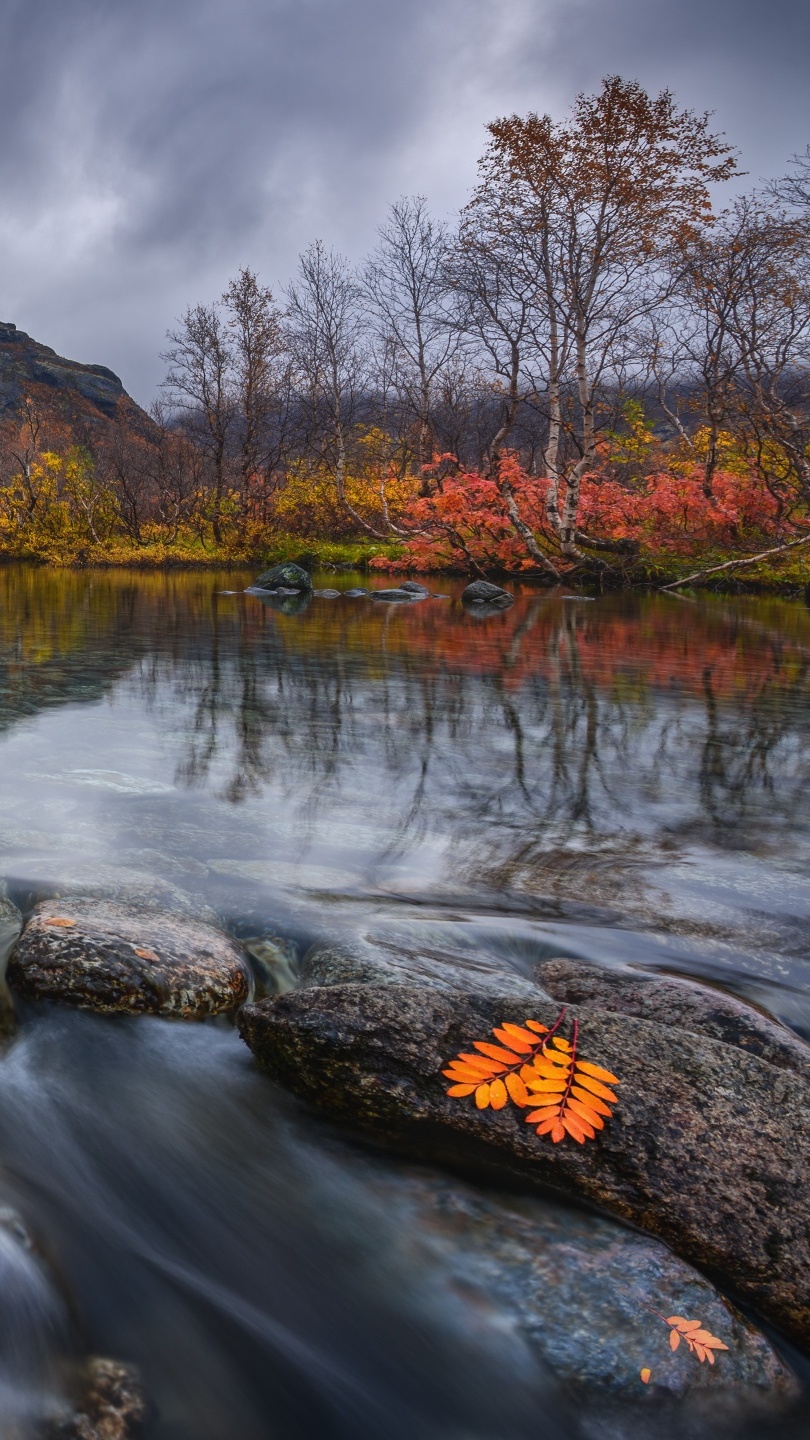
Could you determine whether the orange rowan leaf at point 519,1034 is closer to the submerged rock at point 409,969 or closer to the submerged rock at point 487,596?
the submerged rock at point 409,969

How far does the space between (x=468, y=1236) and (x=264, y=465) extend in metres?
35.5

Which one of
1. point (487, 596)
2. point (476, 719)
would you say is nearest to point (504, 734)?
point (476, 719)

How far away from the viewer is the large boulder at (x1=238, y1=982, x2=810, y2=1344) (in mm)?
1748

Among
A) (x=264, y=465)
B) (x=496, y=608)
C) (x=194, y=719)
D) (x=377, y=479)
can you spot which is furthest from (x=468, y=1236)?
(x=264, y=465)

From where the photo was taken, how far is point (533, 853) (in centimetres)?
395

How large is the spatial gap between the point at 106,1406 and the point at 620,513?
20136mm

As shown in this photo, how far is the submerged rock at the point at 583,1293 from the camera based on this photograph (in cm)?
152

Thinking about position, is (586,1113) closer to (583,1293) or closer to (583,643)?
(583,1293)

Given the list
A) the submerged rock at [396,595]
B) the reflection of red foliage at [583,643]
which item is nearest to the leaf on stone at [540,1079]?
the reflection of red foliage at [583,643]

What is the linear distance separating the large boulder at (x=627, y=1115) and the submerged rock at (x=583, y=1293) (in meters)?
0.09

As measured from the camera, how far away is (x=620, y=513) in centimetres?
1966

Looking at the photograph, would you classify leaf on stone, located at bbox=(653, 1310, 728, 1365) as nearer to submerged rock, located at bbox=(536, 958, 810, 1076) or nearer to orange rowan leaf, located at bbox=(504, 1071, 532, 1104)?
orange rowan leaf, located at bbox=(504, 1071, 532, 1104)

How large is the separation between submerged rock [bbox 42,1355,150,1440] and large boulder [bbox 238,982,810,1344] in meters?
0.77

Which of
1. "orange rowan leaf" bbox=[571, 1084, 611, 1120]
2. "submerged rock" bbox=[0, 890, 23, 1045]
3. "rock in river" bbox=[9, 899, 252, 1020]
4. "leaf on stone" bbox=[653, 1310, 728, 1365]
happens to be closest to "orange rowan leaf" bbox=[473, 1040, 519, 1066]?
"orange rowan leaf" bbox=[571, 1084, 611, 1120]
